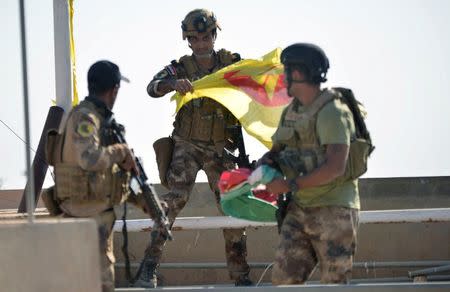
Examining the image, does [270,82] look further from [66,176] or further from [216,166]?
[66,176]

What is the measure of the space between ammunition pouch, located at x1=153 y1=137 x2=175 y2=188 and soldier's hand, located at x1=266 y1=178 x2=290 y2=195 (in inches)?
102

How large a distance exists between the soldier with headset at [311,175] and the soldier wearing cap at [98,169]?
0.88m

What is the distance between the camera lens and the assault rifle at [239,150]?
8.98 meters

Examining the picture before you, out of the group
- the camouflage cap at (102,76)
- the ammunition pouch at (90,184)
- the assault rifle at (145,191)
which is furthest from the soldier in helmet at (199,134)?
the ammunition pouch at (90,184)

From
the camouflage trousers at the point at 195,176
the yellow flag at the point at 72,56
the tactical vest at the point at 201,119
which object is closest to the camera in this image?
the camouflage trousers at the point at 195,176

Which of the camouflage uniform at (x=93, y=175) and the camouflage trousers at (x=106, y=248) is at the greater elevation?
the camouflage uniform at (x=93, y=175)

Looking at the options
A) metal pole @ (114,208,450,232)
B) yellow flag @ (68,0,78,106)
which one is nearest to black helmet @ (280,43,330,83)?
metal pole @ (114,208,450,232)

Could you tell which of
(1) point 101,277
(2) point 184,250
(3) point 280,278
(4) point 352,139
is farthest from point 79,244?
(2) point 184,250

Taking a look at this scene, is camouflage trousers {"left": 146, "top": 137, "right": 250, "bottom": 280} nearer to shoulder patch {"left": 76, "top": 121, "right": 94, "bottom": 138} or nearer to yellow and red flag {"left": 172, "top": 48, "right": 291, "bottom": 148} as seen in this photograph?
yellow and red flag {"left": 172, "top": 48, "right": 291, "bottom": 148}

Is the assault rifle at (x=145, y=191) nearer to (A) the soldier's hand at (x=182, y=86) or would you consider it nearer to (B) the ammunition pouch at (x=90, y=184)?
(B) the ammunition pouch at (x=90, y=184)

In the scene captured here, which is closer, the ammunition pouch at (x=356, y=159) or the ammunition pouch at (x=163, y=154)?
the ammunition pouch at (x=356, y=159)

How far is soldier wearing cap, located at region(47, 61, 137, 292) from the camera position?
266 inches

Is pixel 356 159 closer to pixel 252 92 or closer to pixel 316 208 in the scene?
pixel 316 208

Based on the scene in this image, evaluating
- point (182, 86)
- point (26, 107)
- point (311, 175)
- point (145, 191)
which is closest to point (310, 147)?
point (311, 175)
